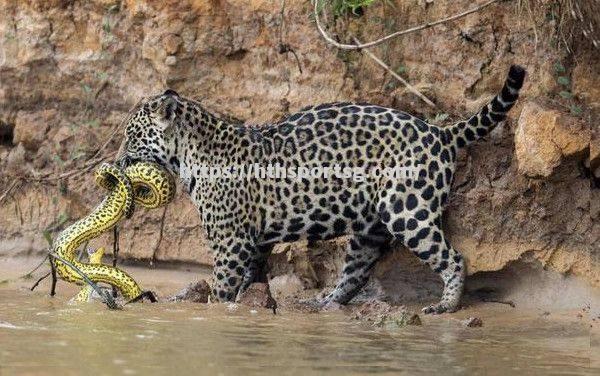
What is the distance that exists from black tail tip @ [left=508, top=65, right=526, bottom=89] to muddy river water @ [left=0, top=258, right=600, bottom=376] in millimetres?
1551

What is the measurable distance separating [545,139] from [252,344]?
2.82 meters

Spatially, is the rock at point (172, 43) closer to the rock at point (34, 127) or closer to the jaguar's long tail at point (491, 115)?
the rock at point (34, 127)

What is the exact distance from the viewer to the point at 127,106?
11.2 metres

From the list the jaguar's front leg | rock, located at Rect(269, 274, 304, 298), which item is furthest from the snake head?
rock, located at Rect(269, 274, 304, 298)

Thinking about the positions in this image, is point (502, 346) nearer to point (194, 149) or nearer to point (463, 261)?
point (463, 261)

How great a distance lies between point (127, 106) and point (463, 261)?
3516mm

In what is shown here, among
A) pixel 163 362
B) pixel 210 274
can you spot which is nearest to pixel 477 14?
pixel 210 274

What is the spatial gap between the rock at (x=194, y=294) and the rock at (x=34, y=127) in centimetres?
275

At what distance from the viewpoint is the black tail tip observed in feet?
28.9

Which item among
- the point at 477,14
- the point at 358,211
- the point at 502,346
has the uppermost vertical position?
the point at 477,14

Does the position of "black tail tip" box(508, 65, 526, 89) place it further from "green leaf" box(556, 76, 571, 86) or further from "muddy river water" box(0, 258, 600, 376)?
"muddy river water" box(0, 258, 600, 376)

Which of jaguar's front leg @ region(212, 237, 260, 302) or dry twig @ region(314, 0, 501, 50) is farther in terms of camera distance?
jaguar's front leg @ region(212, 237, 260, 302)

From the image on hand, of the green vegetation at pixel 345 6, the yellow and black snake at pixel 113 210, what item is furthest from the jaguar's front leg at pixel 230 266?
the green vegetation at pixel 345 6

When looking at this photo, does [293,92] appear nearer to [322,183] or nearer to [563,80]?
[322,183]
